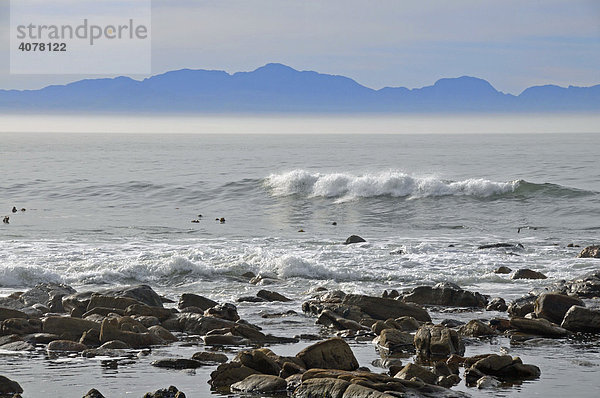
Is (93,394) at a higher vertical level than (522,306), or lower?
higher

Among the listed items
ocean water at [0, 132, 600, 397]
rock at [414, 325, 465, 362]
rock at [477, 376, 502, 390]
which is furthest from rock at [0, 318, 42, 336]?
rock at [477, 376, 502, 390]

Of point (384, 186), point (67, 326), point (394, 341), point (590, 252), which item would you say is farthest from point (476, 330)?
point (384, 186)

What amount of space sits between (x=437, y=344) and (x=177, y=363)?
12.1ft

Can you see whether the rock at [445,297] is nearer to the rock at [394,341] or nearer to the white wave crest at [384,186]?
the rock at [394,341]

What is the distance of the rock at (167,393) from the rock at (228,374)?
2.42ft

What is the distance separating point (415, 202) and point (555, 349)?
27.8 meters

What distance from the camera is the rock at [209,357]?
12.3 metres

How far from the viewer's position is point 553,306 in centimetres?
1513

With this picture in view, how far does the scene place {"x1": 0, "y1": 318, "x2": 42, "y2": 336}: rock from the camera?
1403cm

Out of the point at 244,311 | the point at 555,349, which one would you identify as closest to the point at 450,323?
the point at 555,349

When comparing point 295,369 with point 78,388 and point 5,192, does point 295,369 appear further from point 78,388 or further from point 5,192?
point 5,192

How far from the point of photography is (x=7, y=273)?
2111cm

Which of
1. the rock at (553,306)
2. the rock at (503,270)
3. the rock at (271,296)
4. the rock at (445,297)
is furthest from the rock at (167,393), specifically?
the rock at (503,270)

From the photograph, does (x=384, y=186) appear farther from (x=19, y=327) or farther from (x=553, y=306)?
(x=19, y=327)
